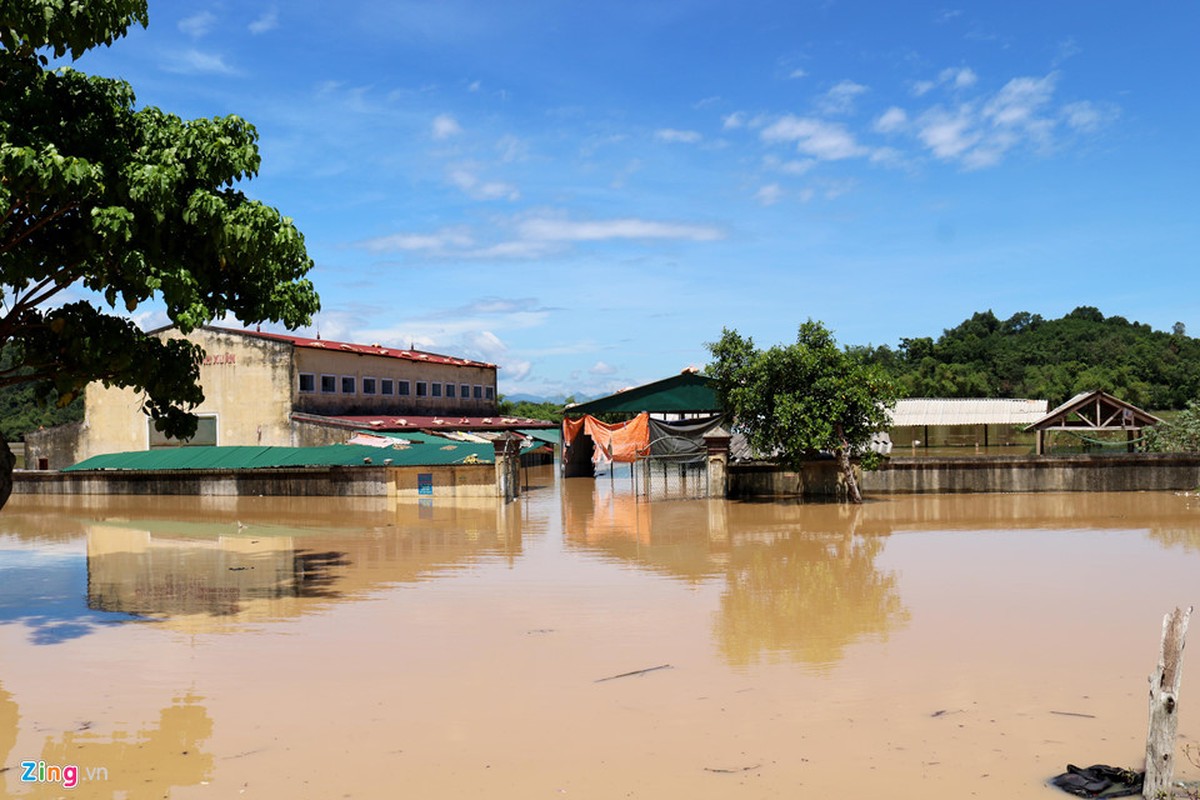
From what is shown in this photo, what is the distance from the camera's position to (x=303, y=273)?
13.4 metres

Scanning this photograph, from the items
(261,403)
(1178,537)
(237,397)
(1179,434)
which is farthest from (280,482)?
(1179,434)

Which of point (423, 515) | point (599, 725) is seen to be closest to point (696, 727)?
point (599, 725)

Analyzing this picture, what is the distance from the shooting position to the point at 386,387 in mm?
41625

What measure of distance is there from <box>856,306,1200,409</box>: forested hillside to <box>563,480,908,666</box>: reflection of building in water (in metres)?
21.6

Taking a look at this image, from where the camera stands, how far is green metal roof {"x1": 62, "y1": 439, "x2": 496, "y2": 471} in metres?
28.2

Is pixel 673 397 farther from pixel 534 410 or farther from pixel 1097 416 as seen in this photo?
pixel 534 410

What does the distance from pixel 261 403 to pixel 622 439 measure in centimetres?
1478

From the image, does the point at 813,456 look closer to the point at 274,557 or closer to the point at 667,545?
the point at 667,545

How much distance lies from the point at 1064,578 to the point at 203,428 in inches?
1282

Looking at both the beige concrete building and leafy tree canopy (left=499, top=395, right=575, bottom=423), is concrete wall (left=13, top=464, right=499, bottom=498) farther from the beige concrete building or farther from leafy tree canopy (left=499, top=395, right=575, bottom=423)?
leafy tree canopy (left=499, top=395, right=575, bottom=423)

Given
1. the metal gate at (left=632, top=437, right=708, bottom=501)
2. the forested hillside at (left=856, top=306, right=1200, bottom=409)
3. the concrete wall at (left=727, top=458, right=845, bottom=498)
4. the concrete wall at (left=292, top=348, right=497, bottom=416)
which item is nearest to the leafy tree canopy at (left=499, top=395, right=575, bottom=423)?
the concrete wall at (left=292, top=348, right=497, bottom=416)

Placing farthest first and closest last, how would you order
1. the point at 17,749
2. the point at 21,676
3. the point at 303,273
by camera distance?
the point at 303,273 → the point at 21,676 → the point at 17,749

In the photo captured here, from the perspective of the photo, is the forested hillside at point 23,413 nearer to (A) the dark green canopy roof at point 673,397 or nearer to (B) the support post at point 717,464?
(A) the dark green canopy roof at point 673,397

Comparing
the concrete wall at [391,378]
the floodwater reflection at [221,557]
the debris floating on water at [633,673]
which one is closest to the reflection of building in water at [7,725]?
the floodwater reflection at [221,557]
